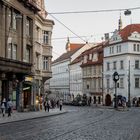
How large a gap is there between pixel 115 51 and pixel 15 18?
52.0m

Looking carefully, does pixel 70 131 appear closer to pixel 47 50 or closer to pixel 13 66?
pixel 13 66

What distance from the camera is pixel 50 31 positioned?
62531mm

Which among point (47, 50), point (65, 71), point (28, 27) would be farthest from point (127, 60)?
point (65, 71)

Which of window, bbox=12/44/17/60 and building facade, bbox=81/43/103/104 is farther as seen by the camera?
building facade, bbox=81/43/103/104

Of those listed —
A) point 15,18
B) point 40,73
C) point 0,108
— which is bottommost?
point 0,108

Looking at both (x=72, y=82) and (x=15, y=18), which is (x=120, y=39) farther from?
(x=15, y=18)

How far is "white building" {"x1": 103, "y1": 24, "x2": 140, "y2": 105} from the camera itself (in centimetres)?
9200

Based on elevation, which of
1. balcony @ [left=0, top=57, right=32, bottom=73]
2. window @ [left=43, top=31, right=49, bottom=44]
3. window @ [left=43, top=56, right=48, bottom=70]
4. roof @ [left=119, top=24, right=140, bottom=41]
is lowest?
balcony @ [left=0, top=57, right=32, bottom=73]

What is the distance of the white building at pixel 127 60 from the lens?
302 ft

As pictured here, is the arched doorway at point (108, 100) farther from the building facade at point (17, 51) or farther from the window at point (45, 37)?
the building facade at point (17, 51)

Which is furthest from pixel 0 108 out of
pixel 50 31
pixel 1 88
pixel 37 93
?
pixel 50 31

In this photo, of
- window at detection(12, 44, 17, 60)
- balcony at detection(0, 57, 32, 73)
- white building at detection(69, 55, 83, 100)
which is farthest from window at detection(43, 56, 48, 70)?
white building at detection(69, 55, 83, 100)

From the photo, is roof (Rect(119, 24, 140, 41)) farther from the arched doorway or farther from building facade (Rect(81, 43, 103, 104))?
the arched doorway

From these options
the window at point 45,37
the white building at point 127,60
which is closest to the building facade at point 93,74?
the white building at point 127,60
